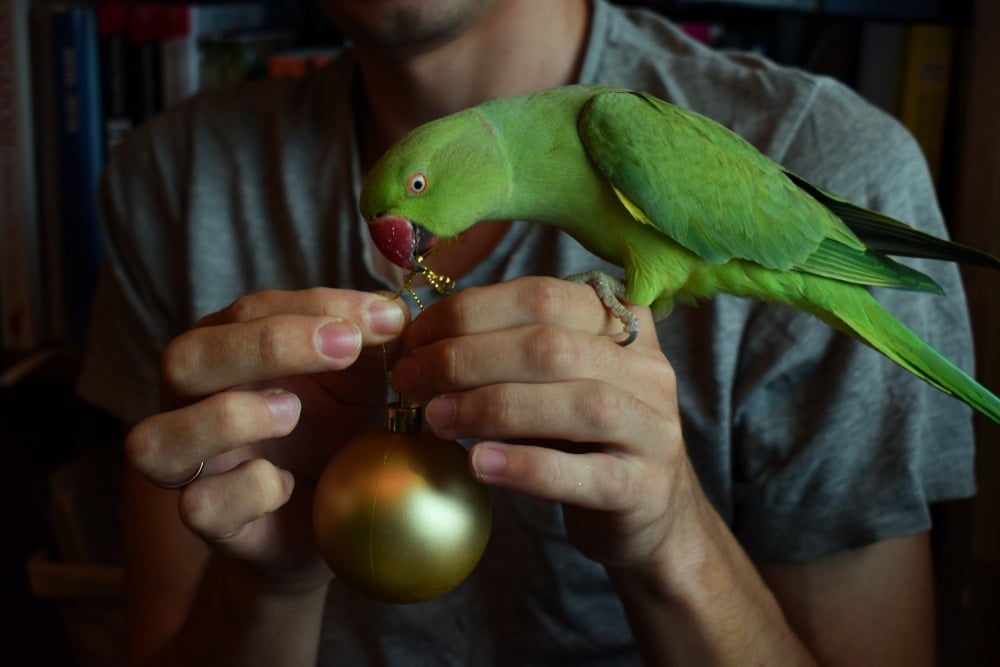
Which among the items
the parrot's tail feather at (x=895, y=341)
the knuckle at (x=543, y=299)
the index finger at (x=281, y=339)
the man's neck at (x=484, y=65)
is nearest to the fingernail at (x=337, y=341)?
the index finger at (x=281, y=339)

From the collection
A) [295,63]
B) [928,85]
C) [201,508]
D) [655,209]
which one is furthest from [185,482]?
[928,85]

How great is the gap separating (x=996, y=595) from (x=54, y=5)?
137 centimetres

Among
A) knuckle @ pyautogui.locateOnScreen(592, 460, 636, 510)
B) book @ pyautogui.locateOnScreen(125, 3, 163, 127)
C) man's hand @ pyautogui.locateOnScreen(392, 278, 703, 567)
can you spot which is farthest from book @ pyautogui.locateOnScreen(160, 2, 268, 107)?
knuckle @ pyautogui.locateOnScreen(592, 460, 636, 510)

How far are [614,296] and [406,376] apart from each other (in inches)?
5.3

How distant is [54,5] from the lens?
1.23 m

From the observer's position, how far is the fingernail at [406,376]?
511 mm

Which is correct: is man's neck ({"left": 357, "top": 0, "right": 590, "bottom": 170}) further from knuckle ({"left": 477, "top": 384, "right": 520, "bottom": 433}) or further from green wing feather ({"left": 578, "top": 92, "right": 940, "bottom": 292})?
knuckle ({"left": 477, "top": 384, "right": 520, "bottom": 433})

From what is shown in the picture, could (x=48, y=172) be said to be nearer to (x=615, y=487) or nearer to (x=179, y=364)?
(x=179, y=364)

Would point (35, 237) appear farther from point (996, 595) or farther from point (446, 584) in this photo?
point (996, 595)

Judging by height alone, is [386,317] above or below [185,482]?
above

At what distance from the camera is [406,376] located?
1.69ft

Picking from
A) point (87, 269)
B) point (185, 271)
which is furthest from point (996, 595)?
point (87, 269)

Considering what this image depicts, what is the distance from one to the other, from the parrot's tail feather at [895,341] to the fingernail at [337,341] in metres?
0.31

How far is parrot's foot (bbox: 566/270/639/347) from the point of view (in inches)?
21.2
